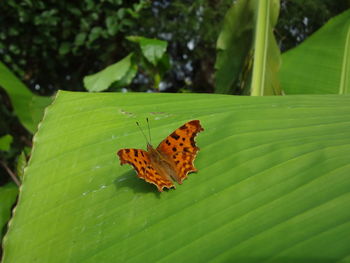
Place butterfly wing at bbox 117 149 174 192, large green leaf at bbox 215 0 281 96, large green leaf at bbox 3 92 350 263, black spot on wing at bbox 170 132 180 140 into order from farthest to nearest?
large green leaf at bbox 215 0 281 96 < black spot on wing at bbox 170 132 180 140 < butterfly wing at bbox 117 149 174 192 < large green leaf at bbox 3 92 350 263

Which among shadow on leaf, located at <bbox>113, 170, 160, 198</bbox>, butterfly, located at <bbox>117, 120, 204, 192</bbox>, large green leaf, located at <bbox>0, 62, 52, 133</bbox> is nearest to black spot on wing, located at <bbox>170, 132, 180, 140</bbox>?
butterfly, located at <bbox>117, 120, 204, 192</bbox>

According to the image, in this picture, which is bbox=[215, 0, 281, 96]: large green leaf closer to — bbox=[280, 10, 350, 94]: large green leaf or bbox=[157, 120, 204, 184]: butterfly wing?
bbox=[280, 10, 350, 94]: large green leaf

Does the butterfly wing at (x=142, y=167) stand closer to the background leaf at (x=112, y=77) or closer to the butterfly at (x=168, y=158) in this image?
the butterfly at (x=168, y=158)

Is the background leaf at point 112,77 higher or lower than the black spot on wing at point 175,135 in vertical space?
lower

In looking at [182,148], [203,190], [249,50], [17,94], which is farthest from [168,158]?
[17,94]

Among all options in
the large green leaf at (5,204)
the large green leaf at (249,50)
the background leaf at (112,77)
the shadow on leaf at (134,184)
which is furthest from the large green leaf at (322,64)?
the large green leaf at (5,204)

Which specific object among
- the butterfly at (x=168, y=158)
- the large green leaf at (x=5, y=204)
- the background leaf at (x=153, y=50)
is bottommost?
the large green leaf at (x=5, y=204)

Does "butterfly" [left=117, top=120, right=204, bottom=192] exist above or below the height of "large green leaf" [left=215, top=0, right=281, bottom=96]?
above

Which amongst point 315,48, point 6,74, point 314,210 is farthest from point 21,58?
point 314,210
